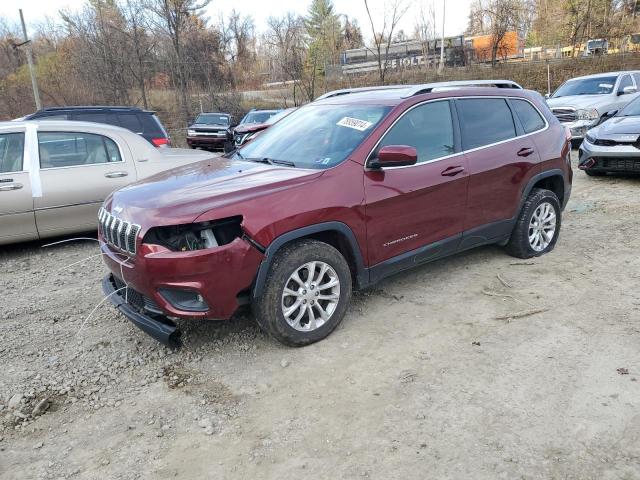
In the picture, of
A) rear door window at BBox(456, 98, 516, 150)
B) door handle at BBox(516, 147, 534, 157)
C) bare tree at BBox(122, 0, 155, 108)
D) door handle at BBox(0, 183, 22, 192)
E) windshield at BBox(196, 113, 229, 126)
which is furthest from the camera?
bare tree at BBox(122, 0, 155, 108)

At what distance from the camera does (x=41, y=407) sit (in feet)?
10.2

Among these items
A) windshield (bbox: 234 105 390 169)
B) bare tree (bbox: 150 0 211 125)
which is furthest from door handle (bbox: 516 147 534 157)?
bare tree (bbox: 150 0 211 125)

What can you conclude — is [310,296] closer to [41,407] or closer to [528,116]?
[41,407]

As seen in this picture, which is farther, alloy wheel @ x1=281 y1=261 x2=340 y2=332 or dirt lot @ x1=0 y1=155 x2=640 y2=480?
alloy wheel @ x1=281 y1=261 x2=340 y2=332

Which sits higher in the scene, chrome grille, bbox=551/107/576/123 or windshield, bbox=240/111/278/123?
windshield, bbox=240/111/278/123

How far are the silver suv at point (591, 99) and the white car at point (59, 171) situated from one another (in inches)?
366

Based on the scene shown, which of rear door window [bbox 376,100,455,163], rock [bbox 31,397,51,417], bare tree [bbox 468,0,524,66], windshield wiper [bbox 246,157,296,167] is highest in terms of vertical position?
bare tree [bbox 468,0,524,66]

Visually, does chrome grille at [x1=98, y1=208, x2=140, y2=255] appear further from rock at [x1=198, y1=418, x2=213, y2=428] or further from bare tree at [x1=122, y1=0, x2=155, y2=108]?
bare tree at [x1=122, y1=0, x2=155, y2=108]

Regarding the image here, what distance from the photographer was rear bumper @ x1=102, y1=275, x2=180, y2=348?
3.37 m

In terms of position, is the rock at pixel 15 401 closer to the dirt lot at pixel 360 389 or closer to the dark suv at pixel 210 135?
the dirt lot at pixel 360 389

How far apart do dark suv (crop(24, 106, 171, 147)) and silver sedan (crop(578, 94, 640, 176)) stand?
7.38m

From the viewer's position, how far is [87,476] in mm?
2551

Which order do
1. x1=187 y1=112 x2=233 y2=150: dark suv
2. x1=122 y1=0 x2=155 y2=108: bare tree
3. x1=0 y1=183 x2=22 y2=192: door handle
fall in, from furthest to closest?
x1=122 y1=0 x2=155 y2=108: bare tree → x1=187 y1=112 x2=233 y2=150: dark suv → x1=0 y1=183 x2=22 y2=192: door handle

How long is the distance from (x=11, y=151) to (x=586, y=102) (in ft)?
39.7
